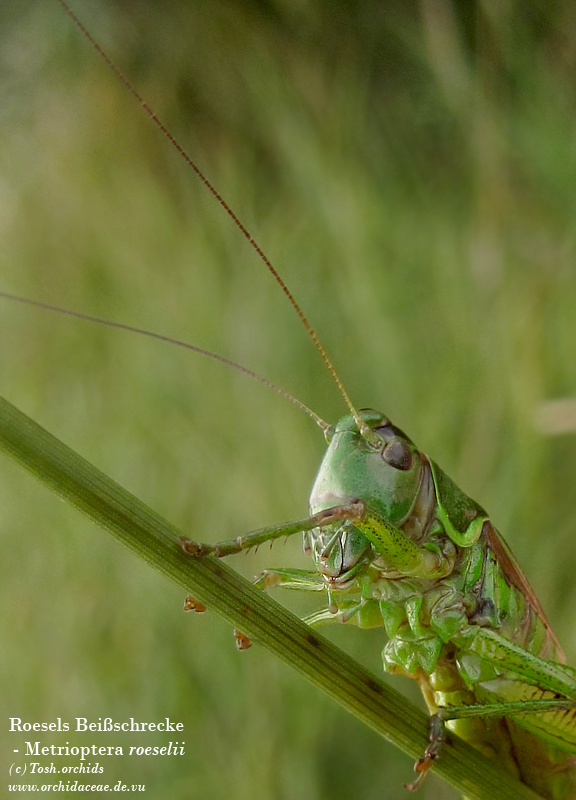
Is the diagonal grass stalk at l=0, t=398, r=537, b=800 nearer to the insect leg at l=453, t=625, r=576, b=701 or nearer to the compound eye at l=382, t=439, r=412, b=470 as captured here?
the insect leg at l=453, t=625, r=576, b=701

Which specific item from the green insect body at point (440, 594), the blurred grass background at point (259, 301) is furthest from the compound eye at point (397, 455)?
the blurred grass background at point (259, 301)

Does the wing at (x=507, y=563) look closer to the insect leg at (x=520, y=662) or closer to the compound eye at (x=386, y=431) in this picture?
the insect leg at (x=520, y=662)

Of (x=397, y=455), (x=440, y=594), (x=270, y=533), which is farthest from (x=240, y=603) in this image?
(x=440, y=594)

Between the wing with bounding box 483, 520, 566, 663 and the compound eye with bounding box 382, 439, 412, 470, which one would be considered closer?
the compound eye with bounding box 382, 439, 412, 470

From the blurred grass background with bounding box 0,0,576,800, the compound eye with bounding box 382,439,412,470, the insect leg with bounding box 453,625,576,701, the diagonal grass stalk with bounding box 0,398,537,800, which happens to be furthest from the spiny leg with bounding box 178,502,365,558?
the blurred grass background with bounding box 0,0,576,800

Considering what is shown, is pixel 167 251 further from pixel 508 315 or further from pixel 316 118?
pixel 508 315

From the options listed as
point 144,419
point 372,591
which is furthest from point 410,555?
point 144,419

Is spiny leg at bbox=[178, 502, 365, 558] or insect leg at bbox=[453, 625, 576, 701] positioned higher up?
spiny leg at bbox=[178, 502, 365, 558]
